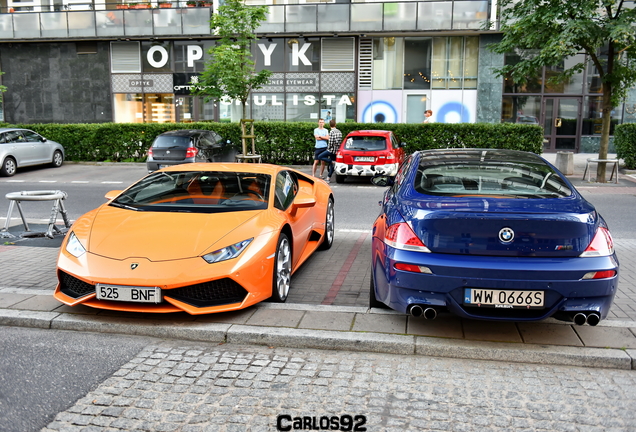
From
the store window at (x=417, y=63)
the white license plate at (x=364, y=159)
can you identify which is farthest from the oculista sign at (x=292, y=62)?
the white license plate at (x=364, y=159)

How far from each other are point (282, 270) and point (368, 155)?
34.4 ft

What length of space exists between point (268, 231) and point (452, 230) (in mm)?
1762

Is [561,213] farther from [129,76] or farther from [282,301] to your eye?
[129,76]

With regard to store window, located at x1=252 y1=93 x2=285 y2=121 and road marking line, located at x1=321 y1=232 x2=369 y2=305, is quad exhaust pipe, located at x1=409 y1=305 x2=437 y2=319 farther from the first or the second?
store window, located at x1=252 y1=93 x2=285 y2=121

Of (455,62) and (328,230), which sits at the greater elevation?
(455,62)

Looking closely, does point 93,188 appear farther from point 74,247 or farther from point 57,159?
point 74,247

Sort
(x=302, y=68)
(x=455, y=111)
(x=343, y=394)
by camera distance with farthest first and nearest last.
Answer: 1. (x=302, y=68)
2. (x=455, y=111)
3. (x=343, y=394)

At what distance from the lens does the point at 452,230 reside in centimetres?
430

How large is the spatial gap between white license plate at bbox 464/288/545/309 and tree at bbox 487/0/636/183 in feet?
38.1

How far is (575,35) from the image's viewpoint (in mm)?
14148

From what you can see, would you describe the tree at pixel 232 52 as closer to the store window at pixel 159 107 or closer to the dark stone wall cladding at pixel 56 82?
the store window at pixel 159 107

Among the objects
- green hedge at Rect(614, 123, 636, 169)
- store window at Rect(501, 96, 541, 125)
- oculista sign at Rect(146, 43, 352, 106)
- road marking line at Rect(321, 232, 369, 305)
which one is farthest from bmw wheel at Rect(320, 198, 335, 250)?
store window at Rect(501, 96, 541, 125)

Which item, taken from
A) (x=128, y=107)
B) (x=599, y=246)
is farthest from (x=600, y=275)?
(x=128, y=107)

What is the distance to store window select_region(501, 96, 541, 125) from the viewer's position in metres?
26.0
